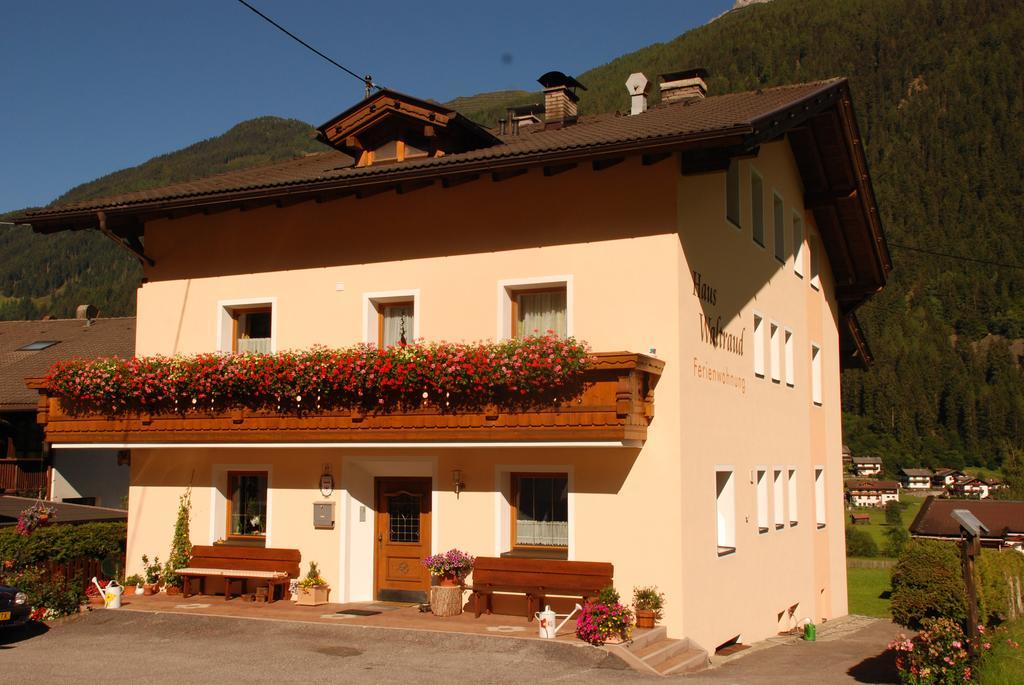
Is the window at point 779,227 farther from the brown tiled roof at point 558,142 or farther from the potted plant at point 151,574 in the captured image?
the potted plant at point 151,574

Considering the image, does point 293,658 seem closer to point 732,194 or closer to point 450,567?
point 450,567

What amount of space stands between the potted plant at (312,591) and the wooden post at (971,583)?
29.0ft

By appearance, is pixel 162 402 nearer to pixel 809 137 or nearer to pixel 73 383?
pixel 73 383

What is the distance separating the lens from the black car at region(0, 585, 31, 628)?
549 inches

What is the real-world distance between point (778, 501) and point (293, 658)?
10.6 meters

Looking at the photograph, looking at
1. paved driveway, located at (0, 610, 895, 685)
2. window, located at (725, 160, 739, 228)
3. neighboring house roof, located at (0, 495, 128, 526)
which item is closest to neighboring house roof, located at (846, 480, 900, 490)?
neighboring house roof, located at (0, 495, 128, 526)

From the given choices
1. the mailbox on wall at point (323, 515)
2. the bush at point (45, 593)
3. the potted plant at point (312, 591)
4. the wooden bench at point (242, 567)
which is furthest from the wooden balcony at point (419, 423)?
the bush at point (45, 593)

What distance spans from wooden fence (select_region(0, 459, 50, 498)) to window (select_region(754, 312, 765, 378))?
21.0 meters

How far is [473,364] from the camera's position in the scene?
46.7ft

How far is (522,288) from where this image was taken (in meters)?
15.8

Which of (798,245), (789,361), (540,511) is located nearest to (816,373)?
(789,361)

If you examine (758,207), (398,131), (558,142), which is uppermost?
(398,131)

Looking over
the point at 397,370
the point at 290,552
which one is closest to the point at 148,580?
the point at 290,552

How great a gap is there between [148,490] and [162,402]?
2.03m
